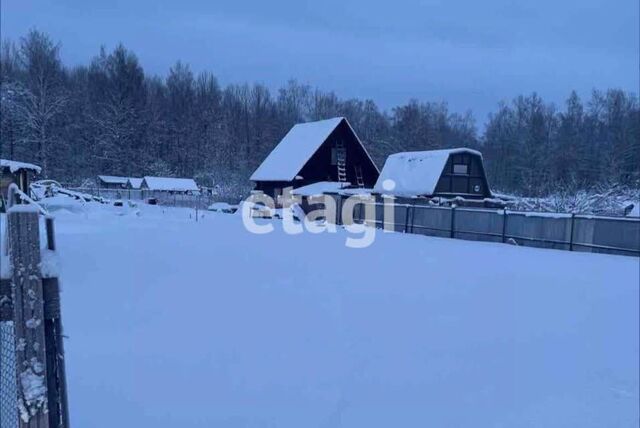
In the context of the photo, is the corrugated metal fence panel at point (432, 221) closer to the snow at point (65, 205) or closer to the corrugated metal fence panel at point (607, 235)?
the corrugated metal fence panel at point (607, 235)

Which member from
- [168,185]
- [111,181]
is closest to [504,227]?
[168,185]

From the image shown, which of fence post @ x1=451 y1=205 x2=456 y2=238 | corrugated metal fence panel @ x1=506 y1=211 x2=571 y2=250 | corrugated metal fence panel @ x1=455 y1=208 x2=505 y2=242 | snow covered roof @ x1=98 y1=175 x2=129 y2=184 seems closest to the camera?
corrugated metal fence panel @ x1=506 y1=211 x2=571 y2=250

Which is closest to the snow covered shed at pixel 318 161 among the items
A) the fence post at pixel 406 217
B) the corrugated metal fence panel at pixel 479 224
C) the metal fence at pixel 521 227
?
the metal fence at pixel 521 227

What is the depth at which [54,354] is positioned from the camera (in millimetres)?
1533

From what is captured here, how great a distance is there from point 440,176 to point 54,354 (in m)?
24.6

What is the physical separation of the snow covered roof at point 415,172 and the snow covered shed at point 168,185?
20.9 m

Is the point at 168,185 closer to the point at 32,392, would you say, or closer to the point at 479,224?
the point at 479,224

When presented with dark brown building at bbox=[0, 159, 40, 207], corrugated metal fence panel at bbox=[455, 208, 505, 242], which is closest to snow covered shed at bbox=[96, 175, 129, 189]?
dark brown building at bbox=[0, 159, 40, 207]

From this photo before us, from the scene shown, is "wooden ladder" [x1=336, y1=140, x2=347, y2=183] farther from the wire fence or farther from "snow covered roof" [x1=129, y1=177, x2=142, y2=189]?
the wire fence

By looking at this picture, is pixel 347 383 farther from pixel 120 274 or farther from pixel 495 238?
pixel 495 238

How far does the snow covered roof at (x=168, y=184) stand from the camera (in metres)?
41.8

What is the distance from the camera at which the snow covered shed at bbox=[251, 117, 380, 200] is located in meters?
29.1

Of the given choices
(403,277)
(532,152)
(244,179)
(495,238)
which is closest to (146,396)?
(403,277)

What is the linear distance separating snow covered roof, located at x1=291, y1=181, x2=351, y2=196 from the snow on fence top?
0.98 m
